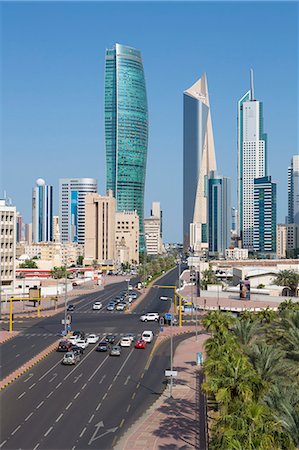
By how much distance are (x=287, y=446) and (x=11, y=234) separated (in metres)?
88.4

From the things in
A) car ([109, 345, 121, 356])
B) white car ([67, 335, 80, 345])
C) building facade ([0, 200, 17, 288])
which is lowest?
car ([109, 345, 121, 356])

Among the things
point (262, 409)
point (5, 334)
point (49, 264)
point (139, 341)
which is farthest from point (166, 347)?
point (49, 264)

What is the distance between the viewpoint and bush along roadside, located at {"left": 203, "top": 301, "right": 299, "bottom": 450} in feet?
63.8

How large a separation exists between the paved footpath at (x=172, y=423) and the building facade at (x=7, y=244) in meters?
63.7

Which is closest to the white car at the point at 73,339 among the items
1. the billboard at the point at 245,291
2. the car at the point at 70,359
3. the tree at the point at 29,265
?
the car at the point at 70,359

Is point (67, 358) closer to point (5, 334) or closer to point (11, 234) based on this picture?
point (5, 334)

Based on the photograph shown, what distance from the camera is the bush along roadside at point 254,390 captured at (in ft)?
63.8

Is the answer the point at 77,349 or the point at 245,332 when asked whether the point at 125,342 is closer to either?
the point at 77,349

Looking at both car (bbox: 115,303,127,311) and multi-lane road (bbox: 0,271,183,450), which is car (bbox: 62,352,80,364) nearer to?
multi-lane road (bbox: 0,271,183,450)

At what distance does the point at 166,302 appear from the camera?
102 meters

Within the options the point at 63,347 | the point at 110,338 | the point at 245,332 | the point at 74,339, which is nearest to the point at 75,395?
the point at 245,332

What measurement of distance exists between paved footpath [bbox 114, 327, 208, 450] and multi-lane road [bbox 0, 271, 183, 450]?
31.8 inches

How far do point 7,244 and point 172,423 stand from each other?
246ft

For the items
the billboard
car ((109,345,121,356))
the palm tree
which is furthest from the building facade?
A: the palm tree
